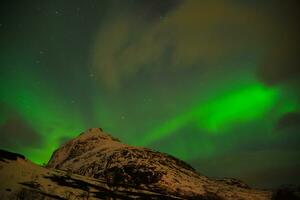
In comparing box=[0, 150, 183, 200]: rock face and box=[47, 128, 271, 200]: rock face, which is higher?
box=[47, 128, 271, 200]: rock face

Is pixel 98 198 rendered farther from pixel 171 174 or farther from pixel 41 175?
pixel 171 174

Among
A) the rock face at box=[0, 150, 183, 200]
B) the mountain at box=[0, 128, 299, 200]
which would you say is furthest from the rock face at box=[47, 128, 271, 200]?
the rock face at box=[0, 150, 183, 200]

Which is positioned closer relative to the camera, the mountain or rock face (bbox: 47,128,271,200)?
the mountain

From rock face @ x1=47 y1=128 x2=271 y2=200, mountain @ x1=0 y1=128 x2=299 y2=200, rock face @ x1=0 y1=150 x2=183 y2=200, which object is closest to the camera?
rock face @ x1=0 y1=150 x2=183 y2=200

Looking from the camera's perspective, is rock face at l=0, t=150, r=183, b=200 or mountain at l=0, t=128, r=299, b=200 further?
mountain at l=0, t=128, r=299, b=200

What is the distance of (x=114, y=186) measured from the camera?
266 ft

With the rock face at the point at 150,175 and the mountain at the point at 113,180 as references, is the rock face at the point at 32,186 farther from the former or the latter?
the rock face at the point at 150,175

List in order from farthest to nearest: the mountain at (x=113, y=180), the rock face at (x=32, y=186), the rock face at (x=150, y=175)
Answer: the rock face at (x=150, y=175), the mountain at (x=113, y=180), the rock face at (x=32, y=186)

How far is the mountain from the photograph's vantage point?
190ft

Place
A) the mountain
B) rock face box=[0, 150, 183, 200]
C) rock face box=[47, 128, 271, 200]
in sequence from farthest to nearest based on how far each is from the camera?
rock face box=[47, 128, 271, 200] < the mountain < rock face box=[0, 150, 183, 200]

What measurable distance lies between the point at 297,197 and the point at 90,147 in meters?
126

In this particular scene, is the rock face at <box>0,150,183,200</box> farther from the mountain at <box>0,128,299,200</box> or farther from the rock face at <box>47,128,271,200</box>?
the rock face at <box>47,128,271,200</box>

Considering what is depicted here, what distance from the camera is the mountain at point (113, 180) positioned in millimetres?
57875

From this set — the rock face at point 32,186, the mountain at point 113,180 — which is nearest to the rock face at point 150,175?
the mountain at point 113,180
